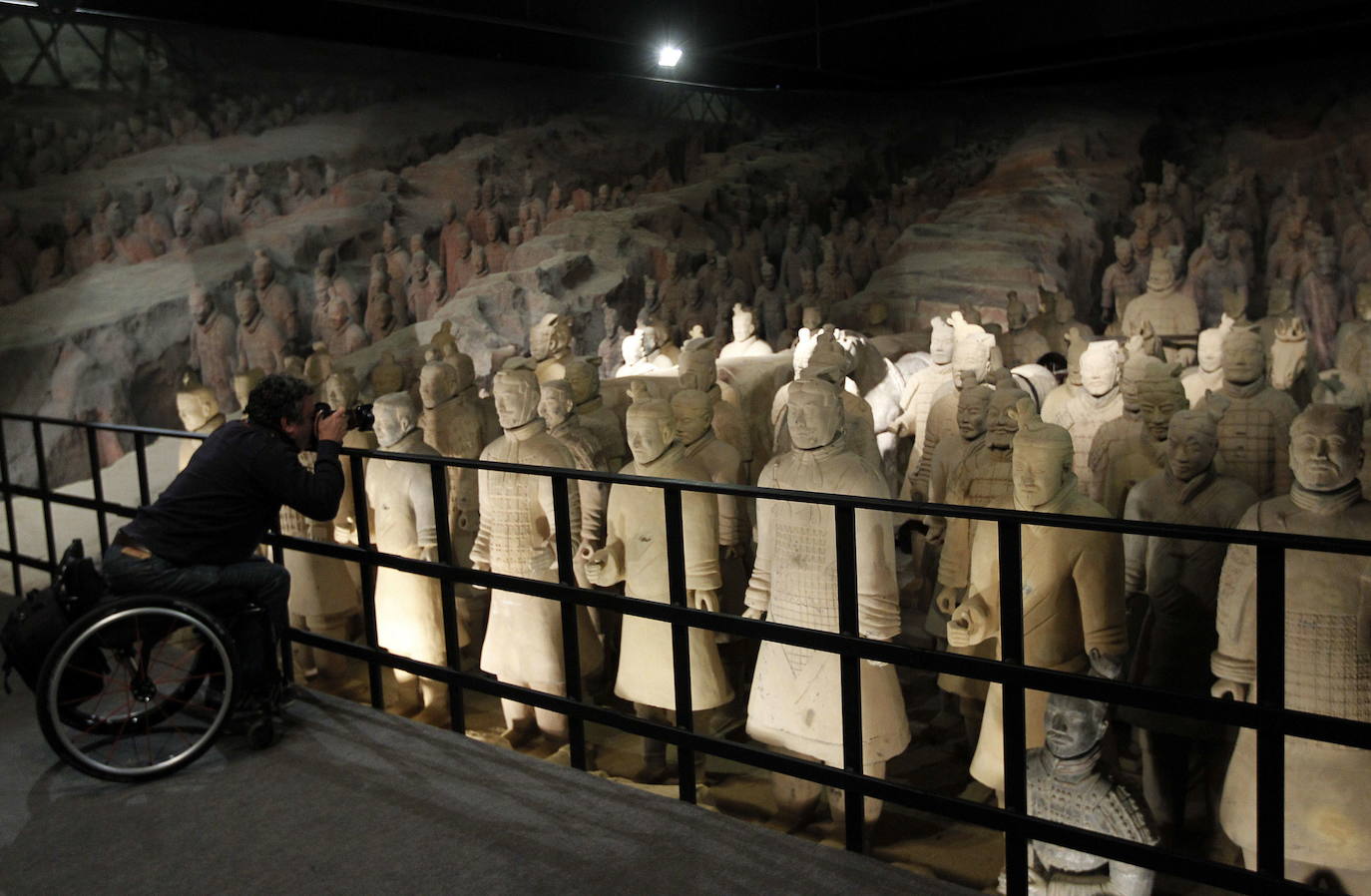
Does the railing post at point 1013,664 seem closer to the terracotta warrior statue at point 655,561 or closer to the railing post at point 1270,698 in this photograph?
the railing post at point 1270,698

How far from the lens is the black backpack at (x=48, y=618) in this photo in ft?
11.2

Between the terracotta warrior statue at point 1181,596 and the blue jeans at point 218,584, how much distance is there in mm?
3019

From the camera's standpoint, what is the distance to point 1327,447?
330 cm

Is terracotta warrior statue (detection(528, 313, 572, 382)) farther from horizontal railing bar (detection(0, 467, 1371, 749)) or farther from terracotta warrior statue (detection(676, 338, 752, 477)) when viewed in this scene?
horizontal railing bar (detection(0, 467, 1371, 749))

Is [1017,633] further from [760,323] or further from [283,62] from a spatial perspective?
[760,323]

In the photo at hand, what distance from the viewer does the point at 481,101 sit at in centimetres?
1309

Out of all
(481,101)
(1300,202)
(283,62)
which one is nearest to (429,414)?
(283,62)

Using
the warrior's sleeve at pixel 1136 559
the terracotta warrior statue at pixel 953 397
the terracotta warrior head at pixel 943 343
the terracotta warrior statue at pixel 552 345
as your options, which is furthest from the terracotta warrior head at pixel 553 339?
the warrior's sleeve at pixel 1136 559

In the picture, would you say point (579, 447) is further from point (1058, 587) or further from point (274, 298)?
point (274, 298)

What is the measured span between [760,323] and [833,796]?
37.5 feet

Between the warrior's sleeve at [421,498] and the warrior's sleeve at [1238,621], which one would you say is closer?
Result: the warrior's sleeve at [1238,621]

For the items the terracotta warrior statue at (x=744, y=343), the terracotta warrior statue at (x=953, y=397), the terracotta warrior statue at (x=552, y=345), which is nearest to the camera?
the terracotta warrior statue at (x=953, y=397)

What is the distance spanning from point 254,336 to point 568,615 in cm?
894

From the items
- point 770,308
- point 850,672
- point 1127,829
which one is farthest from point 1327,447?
point 770,308
